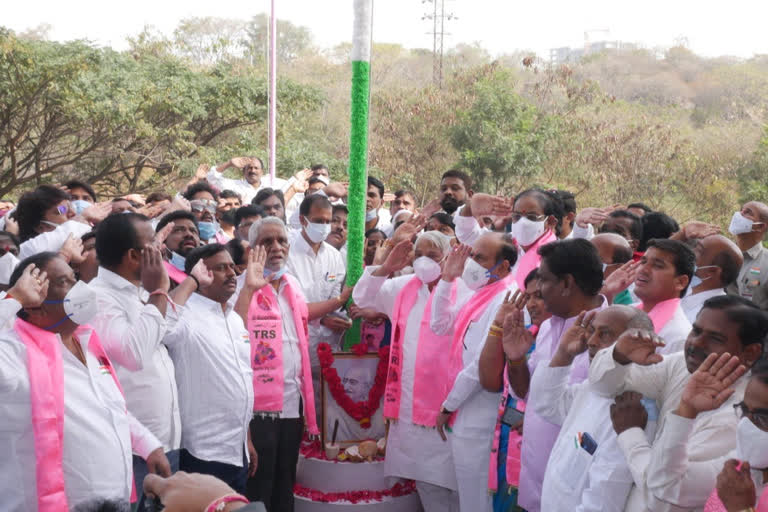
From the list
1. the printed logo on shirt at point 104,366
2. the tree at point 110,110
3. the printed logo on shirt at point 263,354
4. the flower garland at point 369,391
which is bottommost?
the flower garland at point 369,391

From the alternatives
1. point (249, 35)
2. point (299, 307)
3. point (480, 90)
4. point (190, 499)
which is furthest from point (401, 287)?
point (249, 35)

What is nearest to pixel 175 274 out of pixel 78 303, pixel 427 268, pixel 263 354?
pixel 263 354

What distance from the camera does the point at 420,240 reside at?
5168 millimetres

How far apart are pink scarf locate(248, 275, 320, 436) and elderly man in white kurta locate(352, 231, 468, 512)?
20.0 inches

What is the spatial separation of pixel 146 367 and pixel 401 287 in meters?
1.91

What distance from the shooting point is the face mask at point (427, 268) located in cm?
506

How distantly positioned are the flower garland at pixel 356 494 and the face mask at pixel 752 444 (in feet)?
10.3

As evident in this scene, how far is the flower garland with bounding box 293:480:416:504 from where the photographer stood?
5.13m

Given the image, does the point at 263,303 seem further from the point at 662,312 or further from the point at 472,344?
the point at 662,312

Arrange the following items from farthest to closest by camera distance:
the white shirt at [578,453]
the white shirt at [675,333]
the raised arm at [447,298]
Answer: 1. the raised arm at [447,298]
2. the white shirt at [675,333]
3. the white shirt at [578,453]

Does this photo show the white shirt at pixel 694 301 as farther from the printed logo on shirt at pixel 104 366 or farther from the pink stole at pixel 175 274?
the printed logo on shirt at pixel 104 366

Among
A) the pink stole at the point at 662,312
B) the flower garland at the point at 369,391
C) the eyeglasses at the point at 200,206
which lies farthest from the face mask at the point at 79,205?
the pink stole at the point at 662,312

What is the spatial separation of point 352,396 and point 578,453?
98.6 inches

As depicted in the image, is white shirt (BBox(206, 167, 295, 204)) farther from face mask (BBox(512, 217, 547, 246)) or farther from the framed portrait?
face mask (BBox(512, 217, 547, 246))
